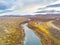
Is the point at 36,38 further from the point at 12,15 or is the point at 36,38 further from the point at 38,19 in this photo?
the point at 12,15

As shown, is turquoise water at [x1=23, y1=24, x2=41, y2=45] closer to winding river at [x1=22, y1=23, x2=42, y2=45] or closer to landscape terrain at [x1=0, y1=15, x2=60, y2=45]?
winding river at [x1=22, y1=23, x2=42, y2=45]

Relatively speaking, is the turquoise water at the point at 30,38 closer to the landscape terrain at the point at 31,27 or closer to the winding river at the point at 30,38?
the winding river at the point at 30,38

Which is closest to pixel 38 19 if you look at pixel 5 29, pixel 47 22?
pixel 47 22

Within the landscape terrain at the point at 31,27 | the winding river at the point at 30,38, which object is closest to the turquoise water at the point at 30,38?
the winding river at the point at 30,38

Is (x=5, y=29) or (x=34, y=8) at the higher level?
(x=34, y=8)

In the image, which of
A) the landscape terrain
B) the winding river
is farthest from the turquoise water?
the landscape terrain

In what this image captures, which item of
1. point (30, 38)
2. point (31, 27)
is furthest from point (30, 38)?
point (31, 27)
